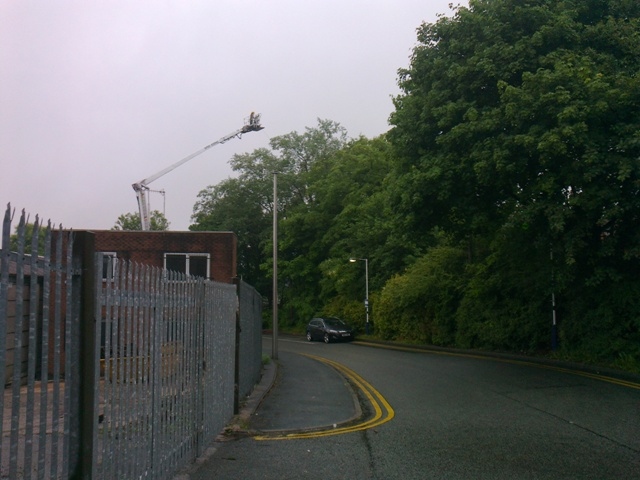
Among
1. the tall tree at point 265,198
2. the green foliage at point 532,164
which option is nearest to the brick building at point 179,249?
→ the green foliage at point 532,164

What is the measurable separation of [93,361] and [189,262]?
2455 cm

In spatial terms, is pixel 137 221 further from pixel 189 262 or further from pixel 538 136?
pixel 538 136

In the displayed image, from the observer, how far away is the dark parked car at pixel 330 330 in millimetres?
41438

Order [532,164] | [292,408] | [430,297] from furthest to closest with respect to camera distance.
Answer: [430,297] → [532,164] → [292,408]

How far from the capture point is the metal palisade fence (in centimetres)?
331

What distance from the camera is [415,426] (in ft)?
33.8

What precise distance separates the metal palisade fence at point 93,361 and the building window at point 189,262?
2082 centimetres

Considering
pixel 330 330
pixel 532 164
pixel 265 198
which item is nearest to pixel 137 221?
→ pixel 265 198

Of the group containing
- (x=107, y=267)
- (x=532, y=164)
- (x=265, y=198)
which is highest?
(x=265, y=198)

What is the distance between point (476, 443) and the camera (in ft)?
29.0

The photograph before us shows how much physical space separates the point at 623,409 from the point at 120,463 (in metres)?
9.32

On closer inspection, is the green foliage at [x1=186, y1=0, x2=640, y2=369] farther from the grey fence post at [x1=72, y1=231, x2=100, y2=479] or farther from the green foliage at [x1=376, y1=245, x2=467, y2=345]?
the grey fence post at [x1=72, y1=231, x2=100, y2=479]

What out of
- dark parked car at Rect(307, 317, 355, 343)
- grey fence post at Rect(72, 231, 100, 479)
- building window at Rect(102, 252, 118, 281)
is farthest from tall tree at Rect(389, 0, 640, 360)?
dark parked car at Rect(307, 317, 355, 343)

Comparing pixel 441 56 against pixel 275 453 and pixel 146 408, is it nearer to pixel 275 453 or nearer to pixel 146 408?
pixel 275 453
